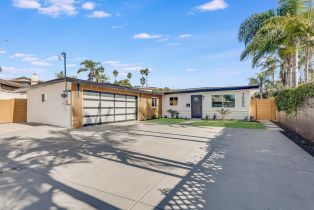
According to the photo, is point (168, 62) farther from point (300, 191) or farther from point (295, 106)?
point (300, 191)

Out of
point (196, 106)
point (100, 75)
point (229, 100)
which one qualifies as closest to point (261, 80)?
point (229, 100)

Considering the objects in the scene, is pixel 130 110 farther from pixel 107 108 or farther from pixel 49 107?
pixel 49 107

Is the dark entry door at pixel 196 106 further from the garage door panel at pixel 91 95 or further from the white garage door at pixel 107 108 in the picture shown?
the garage door panel at pixel 91 95

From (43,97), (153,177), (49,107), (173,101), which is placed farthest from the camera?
(173,101)

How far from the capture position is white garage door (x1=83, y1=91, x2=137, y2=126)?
11.4 metres

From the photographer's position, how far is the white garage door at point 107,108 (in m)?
11.4

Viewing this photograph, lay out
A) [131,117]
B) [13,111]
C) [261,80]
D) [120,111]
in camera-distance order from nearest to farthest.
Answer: [13,111] → [120,111] → [131,117] → [261,80]

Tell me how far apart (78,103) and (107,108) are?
8.61 ft

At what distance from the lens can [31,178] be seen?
3.62 m

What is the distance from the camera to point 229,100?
16.3 m

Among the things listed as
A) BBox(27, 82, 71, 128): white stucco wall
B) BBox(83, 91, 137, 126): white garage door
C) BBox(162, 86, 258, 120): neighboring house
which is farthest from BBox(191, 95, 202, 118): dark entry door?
BBox(27, 82, 71, 128): white stucco wall

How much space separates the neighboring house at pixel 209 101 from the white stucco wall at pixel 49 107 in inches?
419

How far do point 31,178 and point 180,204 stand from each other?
281cm

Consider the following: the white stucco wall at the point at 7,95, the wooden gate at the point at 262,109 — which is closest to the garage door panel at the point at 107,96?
the white stucco wall at the point at 7,95
